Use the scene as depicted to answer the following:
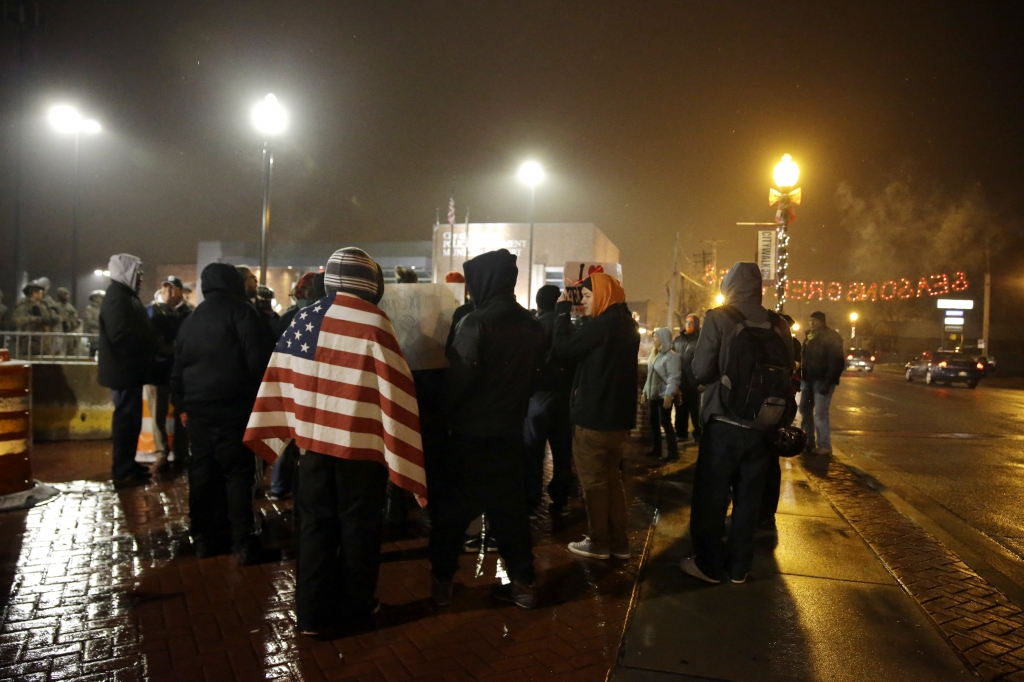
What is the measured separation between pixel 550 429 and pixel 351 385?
295 centimetres

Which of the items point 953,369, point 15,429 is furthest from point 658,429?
point 953,369

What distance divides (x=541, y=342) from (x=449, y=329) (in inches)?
24.8

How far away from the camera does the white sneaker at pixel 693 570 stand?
14.9 ft

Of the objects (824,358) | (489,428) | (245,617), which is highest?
(824,358)

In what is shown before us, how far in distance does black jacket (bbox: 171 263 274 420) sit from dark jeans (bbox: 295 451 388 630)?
4.39 feet

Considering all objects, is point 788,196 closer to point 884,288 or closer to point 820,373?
point 820,373

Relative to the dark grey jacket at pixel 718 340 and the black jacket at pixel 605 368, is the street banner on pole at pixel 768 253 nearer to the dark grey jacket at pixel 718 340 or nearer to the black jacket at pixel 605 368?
the dark grey jacket at pixel 718 340

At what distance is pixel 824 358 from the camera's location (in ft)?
30.8

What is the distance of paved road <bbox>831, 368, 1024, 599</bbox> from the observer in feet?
20.8

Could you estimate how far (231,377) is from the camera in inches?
187

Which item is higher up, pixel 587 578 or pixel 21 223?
pixel 21 223

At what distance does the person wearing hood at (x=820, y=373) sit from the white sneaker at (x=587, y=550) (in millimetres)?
5577

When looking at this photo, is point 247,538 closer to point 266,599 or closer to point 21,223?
point 266,599

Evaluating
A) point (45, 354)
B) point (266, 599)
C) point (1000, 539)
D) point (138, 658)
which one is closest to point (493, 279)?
point (266, 599)
